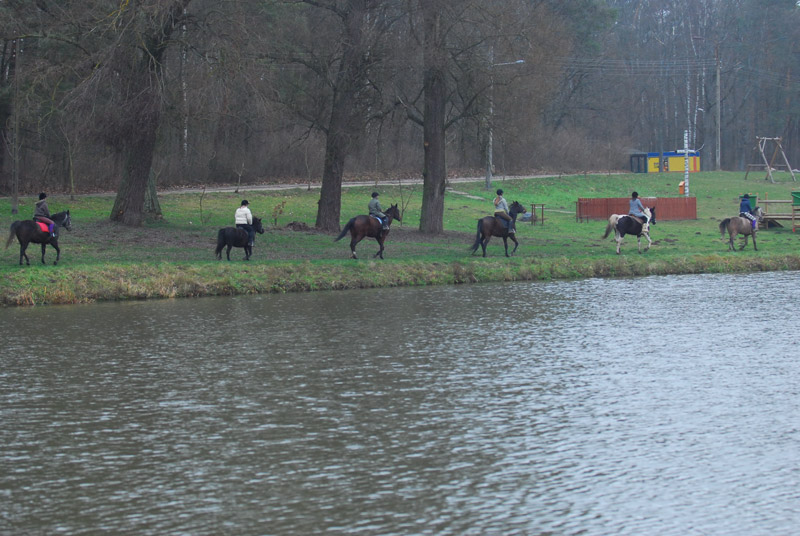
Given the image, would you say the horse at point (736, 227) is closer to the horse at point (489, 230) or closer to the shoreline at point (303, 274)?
the shoreline at point (303, 274)

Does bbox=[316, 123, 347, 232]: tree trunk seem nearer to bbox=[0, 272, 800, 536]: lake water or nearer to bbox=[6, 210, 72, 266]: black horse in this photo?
bbox=[6, 210, 72, 266]: black horse

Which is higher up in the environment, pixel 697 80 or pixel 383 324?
pixel 697 80

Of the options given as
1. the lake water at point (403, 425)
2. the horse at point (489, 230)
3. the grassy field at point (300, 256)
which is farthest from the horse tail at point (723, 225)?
the lake water at point (403, 425)

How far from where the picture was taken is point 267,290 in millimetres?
25719

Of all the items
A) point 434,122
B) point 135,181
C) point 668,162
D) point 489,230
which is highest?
point 668,162

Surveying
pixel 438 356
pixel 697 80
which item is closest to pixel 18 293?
pixel 438 356

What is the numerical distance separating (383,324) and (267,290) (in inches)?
279

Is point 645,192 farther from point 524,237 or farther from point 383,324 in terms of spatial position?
point 383,324

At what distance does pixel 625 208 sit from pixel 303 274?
2801cm

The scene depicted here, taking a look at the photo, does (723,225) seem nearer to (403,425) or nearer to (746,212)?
(746,212)

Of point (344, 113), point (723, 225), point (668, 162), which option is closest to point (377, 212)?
point (344, 113)

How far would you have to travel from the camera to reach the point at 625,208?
165ft

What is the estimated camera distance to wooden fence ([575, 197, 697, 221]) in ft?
166

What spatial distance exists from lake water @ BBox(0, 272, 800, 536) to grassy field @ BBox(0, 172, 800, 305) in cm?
444
